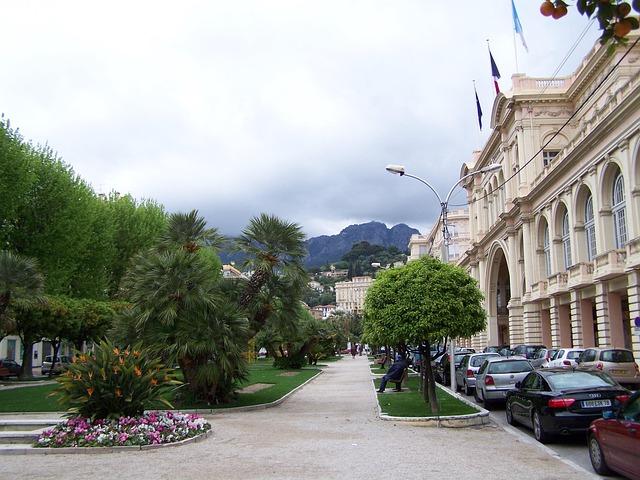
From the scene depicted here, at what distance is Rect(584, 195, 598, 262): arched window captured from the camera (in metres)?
38.2

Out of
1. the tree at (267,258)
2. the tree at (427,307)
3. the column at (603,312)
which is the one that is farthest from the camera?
the column at (603,312)

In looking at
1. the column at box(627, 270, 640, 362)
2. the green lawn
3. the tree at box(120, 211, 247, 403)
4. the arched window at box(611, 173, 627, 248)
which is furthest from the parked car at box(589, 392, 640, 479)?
the arched window at box(611, 173, 627, 248)

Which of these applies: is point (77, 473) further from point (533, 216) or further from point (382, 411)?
point (533, 216)

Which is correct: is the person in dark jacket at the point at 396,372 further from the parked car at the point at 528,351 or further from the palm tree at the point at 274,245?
the parked car at the point at 528,351

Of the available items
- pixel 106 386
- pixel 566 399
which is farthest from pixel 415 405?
pixel 106 386

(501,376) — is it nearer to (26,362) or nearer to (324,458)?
(324,458)

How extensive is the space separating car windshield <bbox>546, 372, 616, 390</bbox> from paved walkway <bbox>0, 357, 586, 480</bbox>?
129cm

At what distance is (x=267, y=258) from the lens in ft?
67.5

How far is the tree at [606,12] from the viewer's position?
417 centimetres

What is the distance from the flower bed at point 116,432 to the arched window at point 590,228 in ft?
105

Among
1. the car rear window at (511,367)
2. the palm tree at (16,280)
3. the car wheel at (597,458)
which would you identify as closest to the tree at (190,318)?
the car rear window at (511,367)

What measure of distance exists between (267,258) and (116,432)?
949 cm

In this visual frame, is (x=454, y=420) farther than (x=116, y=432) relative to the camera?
Yes

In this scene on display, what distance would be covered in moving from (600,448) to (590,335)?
32937 millimetres
